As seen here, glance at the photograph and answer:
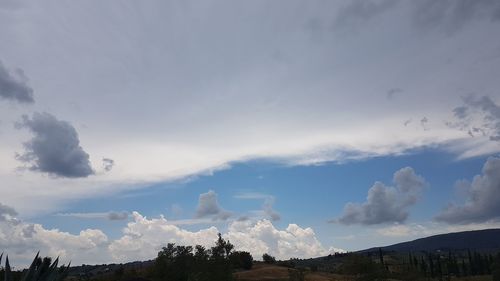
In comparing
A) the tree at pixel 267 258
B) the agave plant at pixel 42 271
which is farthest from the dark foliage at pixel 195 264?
the tree at pixel 267 258

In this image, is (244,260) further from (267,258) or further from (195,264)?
(195,264)

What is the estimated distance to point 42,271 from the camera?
18750 millimetres

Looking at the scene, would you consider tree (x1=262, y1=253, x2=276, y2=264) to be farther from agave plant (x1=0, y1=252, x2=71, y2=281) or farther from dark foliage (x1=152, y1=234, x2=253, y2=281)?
agave plant (x1=0, y1=252, x2=71, y2=281)

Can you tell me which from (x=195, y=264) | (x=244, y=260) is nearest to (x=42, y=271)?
(x=195, y=264)

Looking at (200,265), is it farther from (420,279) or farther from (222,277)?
(420,279)

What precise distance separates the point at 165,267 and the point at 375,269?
3785 centimetres

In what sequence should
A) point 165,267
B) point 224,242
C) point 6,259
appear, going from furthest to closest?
point 165,267 → point 224,242 → point 6,259

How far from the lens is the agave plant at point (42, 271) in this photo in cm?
1783

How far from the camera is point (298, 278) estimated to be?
67.2 metres

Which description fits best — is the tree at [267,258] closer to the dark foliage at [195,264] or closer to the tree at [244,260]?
the tree at [244,260]

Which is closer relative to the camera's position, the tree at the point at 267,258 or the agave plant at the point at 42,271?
the agave plant at the point at 42,271

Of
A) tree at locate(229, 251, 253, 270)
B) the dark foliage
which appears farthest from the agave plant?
tree at locate(229, 251, 253, 270)

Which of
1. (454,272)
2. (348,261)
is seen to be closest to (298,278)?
(348,261)

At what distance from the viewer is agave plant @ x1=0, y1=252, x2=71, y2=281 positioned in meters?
17.8
